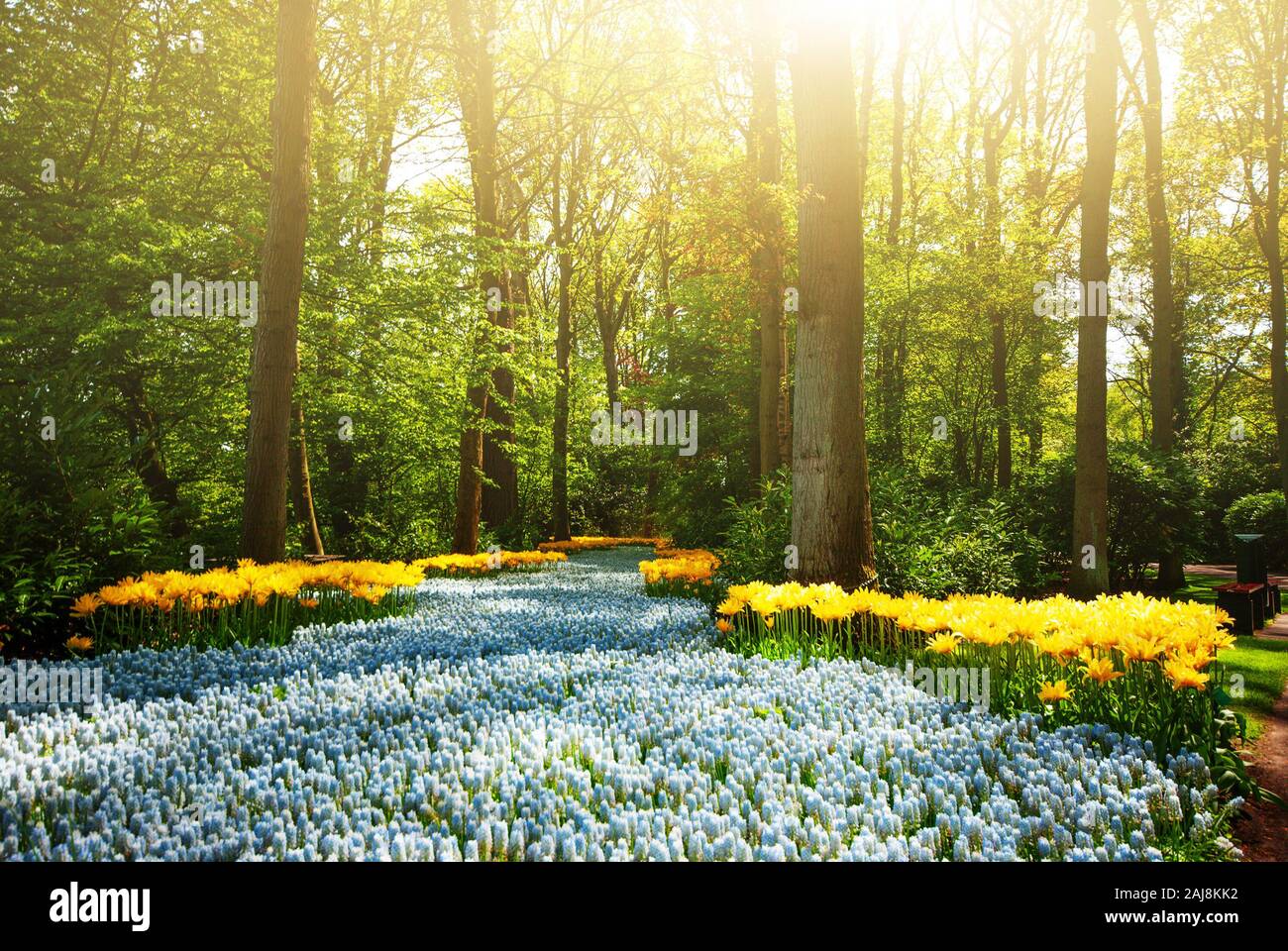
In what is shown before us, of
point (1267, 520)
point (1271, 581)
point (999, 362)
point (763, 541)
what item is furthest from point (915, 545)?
point (1267, 520)

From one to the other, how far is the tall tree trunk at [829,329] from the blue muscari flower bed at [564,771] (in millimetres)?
1728

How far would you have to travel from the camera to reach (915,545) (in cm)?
728

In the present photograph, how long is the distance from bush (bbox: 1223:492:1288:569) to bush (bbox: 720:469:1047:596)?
12.2 m

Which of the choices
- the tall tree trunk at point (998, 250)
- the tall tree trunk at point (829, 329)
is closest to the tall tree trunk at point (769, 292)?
the tall tree trunk at point (829, 329)

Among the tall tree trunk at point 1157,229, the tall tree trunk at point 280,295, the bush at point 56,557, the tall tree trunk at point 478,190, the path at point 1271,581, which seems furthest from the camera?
the tall tree trunk at point 1157,229

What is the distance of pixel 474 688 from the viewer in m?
3.41

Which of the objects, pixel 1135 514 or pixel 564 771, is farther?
pixel 1135 514

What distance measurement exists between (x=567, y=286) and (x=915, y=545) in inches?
600

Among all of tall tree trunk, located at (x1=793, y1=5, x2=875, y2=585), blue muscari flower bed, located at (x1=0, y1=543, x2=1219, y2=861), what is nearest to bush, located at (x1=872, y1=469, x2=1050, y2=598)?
tall tree trunk, located at (x1=793, y1=5, x2=875, y2=585)

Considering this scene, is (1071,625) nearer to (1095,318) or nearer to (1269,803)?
(1269,803)

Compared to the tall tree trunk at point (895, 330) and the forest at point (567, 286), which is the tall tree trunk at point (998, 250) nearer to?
the forest at point (567, 286)

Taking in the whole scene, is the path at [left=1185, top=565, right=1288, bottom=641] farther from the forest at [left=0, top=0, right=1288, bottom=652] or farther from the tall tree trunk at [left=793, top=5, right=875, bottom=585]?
the tall tree trunk at [left=793, top=5, right=875, bottom=585]

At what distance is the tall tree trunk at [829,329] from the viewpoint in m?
5.43
